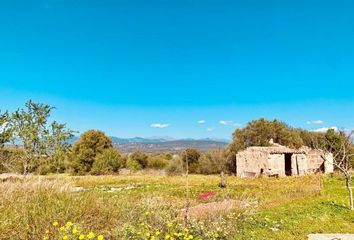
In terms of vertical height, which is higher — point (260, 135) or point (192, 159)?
point (260, 135)

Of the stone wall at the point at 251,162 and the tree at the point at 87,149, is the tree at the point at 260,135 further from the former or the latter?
the tree at the point at 87,149

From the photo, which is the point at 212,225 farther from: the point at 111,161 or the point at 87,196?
the point at 111,161

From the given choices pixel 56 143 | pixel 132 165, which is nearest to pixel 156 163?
pixel 132 165

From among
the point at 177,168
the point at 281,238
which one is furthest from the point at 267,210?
the point at 177,168

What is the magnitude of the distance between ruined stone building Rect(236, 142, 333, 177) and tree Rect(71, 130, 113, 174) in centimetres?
2304

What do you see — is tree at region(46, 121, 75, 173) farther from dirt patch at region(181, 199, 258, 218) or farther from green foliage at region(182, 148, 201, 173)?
green foliage at region(182, 148, 201, 173)

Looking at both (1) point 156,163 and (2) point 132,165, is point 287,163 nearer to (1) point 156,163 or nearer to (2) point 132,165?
(2) point 132,165

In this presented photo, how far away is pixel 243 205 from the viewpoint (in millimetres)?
10594

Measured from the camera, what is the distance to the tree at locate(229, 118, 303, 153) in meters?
41.5

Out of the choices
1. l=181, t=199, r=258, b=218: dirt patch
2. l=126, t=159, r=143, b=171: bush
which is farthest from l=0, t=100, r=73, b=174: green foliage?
l=126, t=159, r=143, b=171: bush

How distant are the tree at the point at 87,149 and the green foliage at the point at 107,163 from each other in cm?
283

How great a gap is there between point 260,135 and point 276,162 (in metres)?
9.51

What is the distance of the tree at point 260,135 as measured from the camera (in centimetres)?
A: 4147

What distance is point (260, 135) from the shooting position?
4138 cm
